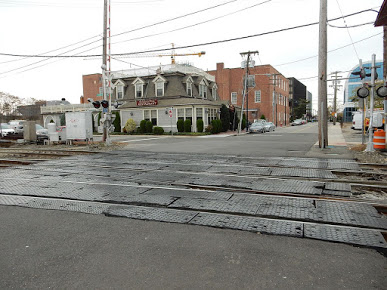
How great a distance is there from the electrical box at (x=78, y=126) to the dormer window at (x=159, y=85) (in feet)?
57.3

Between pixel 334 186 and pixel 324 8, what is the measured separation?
12.1 meters

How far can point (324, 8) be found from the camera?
1527cm

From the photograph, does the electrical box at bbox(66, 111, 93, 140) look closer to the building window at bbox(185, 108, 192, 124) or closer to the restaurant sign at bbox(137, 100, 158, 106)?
the restaurant sign at bbox(137, 100, 158, 106)

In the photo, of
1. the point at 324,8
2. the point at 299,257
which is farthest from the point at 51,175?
the point at 324,8

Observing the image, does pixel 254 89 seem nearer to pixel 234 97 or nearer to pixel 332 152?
pixel 234 97

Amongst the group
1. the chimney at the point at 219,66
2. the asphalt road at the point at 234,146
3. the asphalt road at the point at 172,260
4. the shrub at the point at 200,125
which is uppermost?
the chimney at the point at 219,66

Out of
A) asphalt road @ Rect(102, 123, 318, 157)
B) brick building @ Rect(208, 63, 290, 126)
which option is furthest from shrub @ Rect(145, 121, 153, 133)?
brick building @ Rect(208, 63, 290, 126)

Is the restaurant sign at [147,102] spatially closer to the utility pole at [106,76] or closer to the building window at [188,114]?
the building window at [188,114]

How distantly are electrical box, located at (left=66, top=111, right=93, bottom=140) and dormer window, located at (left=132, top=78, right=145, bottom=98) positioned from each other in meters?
18.5

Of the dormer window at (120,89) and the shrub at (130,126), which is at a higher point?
the dormer window at (120,89)

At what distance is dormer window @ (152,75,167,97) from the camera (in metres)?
36.3

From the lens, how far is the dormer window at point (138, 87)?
37688mm

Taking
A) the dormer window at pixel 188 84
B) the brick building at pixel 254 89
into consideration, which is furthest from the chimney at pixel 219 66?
the dormer window at pixel 188 84

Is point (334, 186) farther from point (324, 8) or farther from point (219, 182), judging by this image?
point (324, 8)
